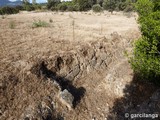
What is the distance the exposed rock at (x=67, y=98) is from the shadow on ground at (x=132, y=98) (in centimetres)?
232

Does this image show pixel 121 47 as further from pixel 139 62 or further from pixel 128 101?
pixel 139 62

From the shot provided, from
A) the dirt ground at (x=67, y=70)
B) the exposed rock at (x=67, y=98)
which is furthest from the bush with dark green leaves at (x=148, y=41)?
the exposed rock at (x=67, y=98)

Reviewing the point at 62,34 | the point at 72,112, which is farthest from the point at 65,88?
the point at 62,34

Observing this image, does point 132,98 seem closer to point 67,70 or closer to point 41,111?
point 67,70

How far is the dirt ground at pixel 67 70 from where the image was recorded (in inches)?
392

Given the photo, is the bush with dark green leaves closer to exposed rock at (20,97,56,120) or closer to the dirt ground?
the dirt ground

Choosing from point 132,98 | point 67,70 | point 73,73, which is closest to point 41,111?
point 67,70

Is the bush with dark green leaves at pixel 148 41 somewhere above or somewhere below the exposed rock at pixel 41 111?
above

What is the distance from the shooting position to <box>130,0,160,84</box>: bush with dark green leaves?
30.5ft

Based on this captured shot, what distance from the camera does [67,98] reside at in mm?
10734

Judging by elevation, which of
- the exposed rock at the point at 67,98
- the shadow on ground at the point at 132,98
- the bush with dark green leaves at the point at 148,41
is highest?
the bush with dark green leaves at the point at 148,41

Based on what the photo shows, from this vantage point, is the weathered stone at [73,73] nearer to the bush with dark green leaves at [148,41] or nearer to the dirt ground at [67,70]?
the dirt ground at [67,70]

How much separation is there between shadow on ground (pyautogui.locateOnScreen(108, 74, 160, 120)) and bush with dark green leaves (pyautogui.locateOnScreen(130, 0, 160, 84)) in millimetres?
2669

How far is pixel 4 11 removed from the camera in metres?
40.6
